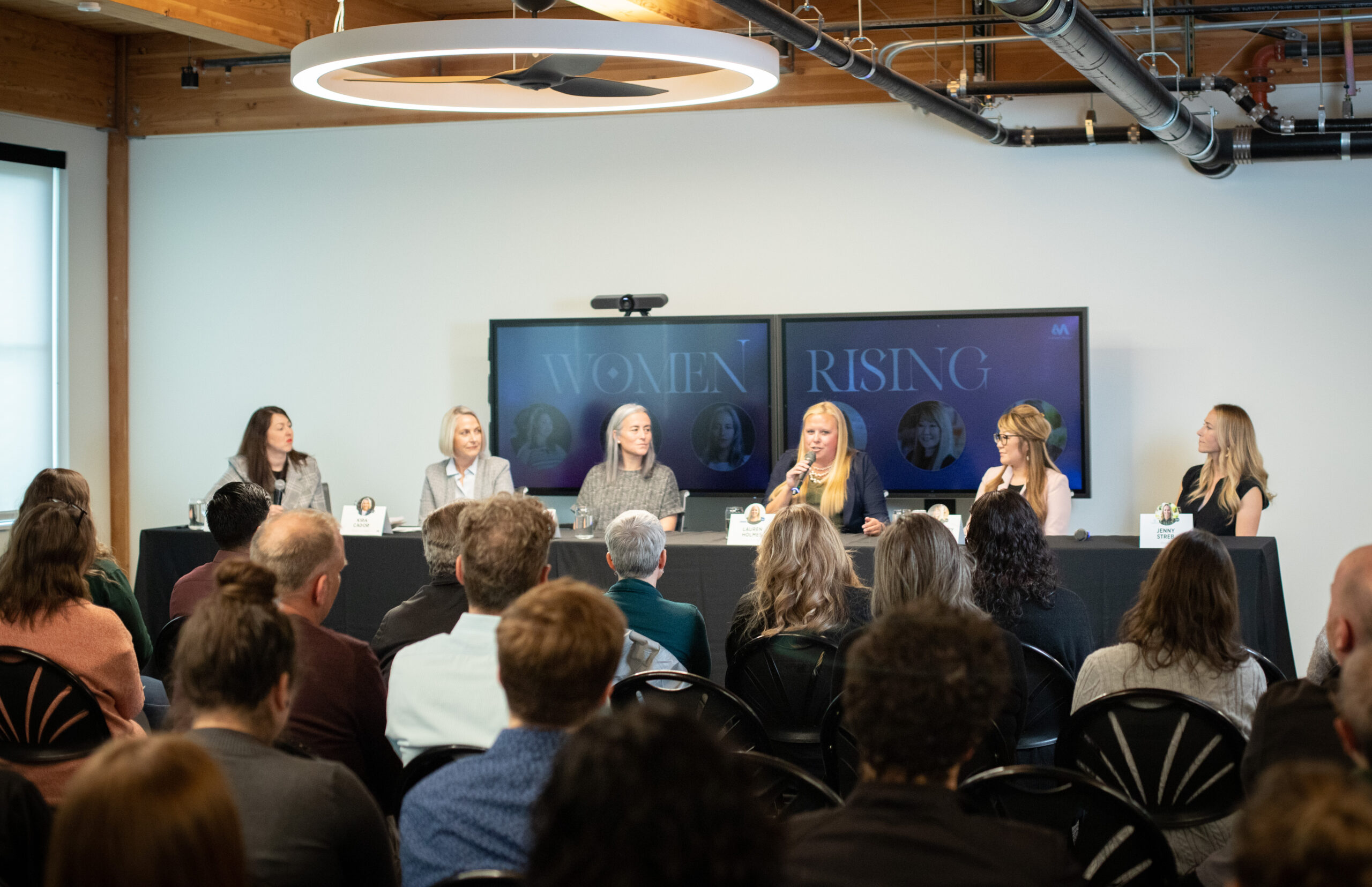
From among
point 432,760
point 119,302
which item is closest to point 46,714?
point 432,760

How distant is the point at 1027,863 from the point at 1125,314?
522 cm

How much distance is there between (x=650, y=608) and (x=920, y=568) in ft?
2.10

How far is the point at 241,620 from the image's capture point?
1634 mm

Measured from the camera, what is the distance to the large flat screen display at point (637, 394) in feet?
19.9

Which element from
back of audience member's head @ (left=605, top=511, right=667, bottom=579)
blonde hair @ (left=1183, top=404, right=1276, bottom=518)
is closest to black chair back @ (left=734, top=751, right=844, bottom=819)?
back of audience member's head @ (left=605, top=511, right=667, bottom=579)

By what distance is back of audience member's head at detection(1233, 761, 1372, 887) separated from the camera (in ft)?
2.87

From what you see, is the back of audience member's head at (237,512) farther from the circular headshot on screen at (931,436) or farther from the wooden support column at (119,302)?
the wooden support column at (119,302)

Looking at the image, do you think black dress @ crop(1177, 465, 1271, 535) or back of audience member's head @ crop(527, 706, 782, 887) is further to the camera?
black dress @ crop(1177, 465, 1271, 535)

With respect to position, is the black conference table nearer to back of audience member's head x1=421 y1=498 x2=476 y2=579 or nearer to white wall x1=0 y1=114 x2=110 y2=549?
back of audience member's head x1=421 y1=498 x2=476 y2=579

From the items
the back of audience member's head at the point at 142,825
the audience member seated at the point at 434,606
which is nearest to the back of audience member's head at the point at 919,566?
the audience member seated at the point at 434,606

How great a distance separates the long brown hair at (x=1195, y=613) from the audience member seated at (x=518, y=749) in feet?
4.42

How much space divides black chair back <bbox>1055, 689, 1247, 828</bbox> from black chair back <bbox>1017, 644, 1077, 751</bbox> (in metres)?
0.48

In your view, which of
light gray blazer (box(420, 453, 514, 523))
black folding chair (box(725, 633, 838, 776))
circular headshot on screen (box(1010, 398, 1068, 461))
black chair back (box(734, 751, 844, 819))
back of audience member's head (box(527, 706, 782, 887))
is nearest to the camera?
back of audience member's head (box(527, 706, 782, 887))

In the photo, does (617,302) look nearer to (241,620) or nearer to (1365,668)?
(241,620)
